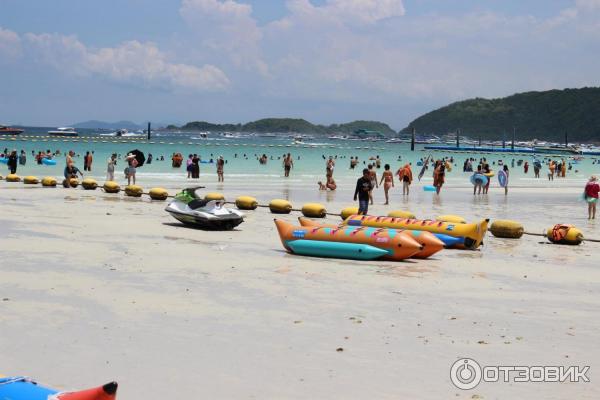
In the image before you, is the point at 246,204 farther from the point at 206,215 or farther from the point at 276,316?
the point at 276,316

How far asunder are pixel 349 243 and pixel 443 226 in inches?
111

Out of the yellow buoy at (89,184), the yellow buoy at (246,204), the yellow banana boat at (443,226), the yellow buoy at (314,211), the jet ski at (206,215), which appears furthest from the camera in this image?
the yellow buoy at (89,184)

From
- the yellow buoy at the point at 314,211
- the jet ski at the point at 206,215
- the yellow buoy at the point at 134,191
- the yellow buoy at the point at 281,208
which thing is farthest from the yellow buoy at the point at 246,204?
the yellow buoy at the point at 134,191

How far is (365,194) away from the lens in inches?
846

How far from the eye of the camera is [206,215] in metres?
18.5

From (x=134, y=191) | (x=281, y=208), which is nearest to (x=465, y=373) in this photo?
(x=281, y=208)

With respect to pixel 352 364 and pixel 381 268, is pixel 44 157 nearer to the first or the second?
pixel 381 268

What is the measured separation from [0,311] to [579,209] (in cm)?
2309

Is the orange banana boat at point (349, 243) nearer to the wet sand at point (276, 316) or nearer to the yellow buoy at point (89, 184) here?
the wet sand at point (276, 316)

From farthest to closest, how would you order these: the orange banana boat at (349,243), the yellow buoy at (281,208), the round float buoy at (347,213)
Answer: the yellow buoy at (281,208) → the round float buoy at (347,213) → the orange banana boat at (349,243)

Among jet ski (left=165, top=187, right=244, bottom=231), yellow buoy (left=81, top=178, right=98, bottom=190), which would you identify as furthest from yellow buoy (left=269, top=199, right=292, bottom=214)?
yellow buoy (left=81, top=178, right=98, bottom=190)

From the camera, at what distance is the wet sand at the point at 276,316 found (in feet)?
24.5

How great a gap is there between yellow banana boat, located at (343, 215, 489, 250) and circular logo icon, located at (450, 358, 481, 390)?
329 inches

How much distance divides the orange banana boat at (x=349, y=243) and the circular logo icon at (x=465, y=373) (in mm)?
6306
